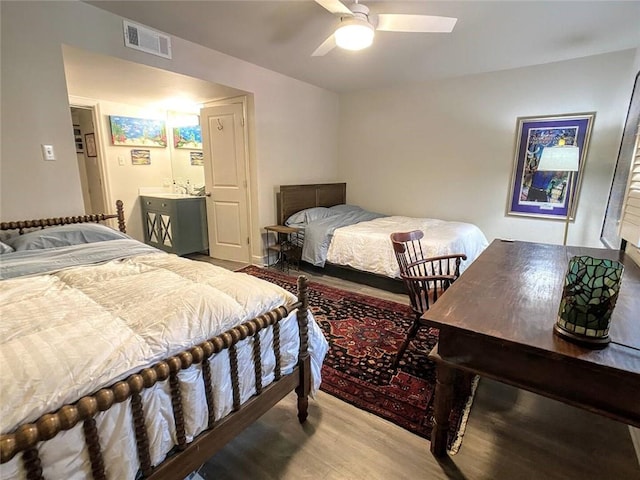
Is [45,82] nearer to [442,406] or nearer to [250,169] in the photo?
[250,169]

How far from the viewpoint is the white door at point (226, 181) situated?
4043mm

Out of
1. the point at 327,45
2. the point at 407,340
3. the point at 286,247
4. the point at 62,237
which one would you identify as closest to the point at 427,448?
the point at 407,340

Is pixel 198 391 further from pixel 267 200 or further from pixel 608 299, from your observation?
pixel 267 200

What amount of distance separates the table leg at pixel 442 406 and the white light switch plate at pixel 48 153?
9.46ft

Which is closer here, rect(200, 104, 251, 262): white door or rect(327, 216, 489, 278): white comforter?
rect(327, 216, 489, 278): white comforter

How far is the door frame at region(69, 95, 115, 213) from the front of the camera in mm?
4052

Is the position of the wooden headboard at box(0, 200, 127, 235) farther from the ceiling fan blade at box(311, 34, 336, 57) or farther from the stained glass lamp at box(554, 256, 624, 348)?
the stained glass lamp at box(554, 256, 624, 348)

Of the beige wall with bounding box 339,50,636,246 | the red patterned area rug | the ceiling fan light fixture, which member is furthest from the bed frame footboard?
the beige wall with bounding box 339,50,636,246

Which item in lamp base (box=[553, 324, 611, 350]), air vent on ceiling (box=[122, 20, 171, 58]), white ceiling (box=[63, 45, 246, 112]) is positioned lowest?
lamp base (box=[553, 324, 611, 350])

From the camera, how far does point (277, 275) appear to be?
386 cm

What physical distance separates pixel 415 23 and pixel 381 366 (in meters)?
2.32

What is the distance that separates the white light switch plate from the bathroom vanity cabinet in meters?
1.97

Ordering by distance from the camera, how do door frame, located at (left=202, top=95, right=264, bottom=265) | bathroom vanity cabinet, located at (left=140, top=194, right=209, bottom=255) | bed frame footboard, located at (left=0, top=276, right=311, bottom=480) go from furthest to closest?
bathroom vanity cabinet, located at (left=140, top=194, right=209, bottom=255) < door frame, located at (left=202, top=95, right=264, bottom=265) < bed frame footboard, located at (left=0, top=276, right=311, bottom=480)

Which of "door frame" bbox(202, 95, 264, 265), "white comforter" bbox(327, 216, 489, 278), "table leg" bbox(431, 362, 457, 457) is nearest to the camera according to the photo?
"table leg" bbox(431, 362, 457, 457)
